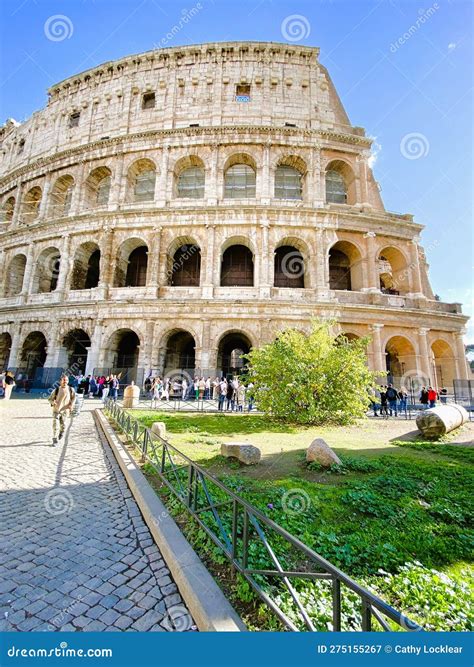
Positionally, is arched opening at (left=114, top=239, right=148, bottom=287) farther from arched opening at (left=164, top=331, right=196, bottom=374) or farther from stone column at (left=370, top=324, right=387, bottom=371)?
stone column at (left=370, top=324, right=387, bottom=371)

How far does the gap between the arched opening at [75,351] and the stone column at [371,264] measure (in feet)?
62.1

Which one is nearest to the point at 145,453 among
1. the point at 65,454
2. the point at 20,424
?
the point at 65,454

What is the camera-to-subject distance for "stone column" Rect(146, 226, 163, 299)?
18462mm

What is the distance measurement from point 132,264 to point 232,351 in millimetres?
10065

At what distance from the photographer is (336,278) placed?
21047mm

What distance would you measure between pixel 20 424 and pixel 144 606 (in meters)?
9.62

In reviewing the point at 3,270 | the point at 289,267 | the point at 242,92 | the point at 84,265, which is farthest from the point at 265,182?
the point at 3,270

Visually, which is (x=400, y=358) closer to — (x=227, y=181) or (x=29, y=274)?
(x=227, y=181)

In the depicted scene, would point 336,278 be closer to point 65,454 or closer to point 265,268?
point 265,268

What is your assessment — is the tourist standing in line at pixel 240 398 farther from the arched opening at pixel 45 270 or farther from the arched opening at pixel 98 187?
the arched opening at pixel 98 187

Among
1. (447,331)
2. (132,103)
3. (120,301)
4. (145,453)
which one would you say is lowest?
(145,453)

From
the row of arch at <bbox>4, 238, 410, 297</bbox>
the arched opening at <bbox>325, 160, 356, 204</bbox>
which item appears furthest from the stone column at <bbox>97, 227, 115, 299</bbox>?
the arched opening at <bbox>325, 160, 356, 204</bbox>

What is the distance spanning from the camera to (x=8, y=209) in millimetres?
26172

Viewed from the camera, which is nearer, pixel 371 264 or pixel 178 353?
pixel 371 264
